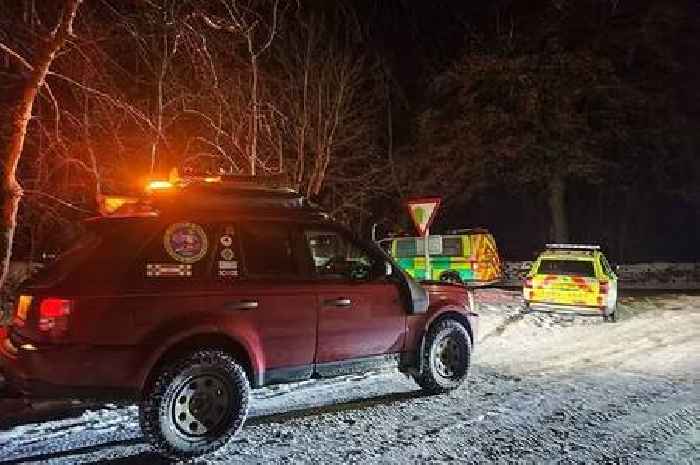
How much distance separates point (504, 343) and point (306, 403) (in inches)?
199

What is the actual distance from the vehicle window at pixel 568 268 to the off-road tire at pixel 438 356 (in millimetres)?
7264

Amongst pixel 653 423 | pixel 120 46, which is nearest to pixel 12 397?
pixel 653 423

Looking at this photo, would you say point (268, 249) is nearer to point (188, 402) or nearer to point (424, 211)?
point (188, 402)

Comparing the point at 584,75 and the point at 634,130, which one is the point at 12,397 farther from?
the point at 634,130

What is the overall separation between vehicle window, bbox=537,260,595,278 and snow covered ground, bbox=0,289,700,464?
4.50 metres

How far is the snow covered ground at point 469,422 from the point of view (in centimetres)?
556

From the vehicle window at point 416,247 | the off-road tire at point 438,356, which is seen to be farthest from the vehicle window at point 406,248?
the off-road tire at point 438,356

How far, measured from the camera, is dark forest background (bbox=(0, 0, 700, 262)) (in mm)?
16859

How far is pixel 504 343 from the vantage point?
1142 cm

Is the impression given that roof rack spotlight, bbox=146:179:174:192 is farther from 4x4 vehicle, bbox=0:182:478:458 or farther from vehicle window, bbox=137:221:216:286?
vehicle window, bbox=137:221:216:286

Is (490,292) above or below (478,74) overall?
below

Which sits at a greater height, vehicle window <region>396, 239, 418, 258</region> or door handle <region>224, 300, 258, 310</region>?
vehicle window <region>396, 239, 418, 258</region>

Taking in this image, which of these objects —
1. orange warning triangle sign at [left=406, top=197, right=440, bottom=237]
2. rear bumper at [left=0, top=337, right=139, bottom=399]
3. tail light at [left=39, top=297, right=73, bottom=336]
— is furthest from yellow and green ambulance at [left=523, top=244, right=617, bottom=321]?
tail light at [left=39, top=297, right=73, bottom=336]

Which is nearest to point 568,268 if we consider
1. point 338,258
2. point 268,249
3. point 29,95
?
point 338,258
